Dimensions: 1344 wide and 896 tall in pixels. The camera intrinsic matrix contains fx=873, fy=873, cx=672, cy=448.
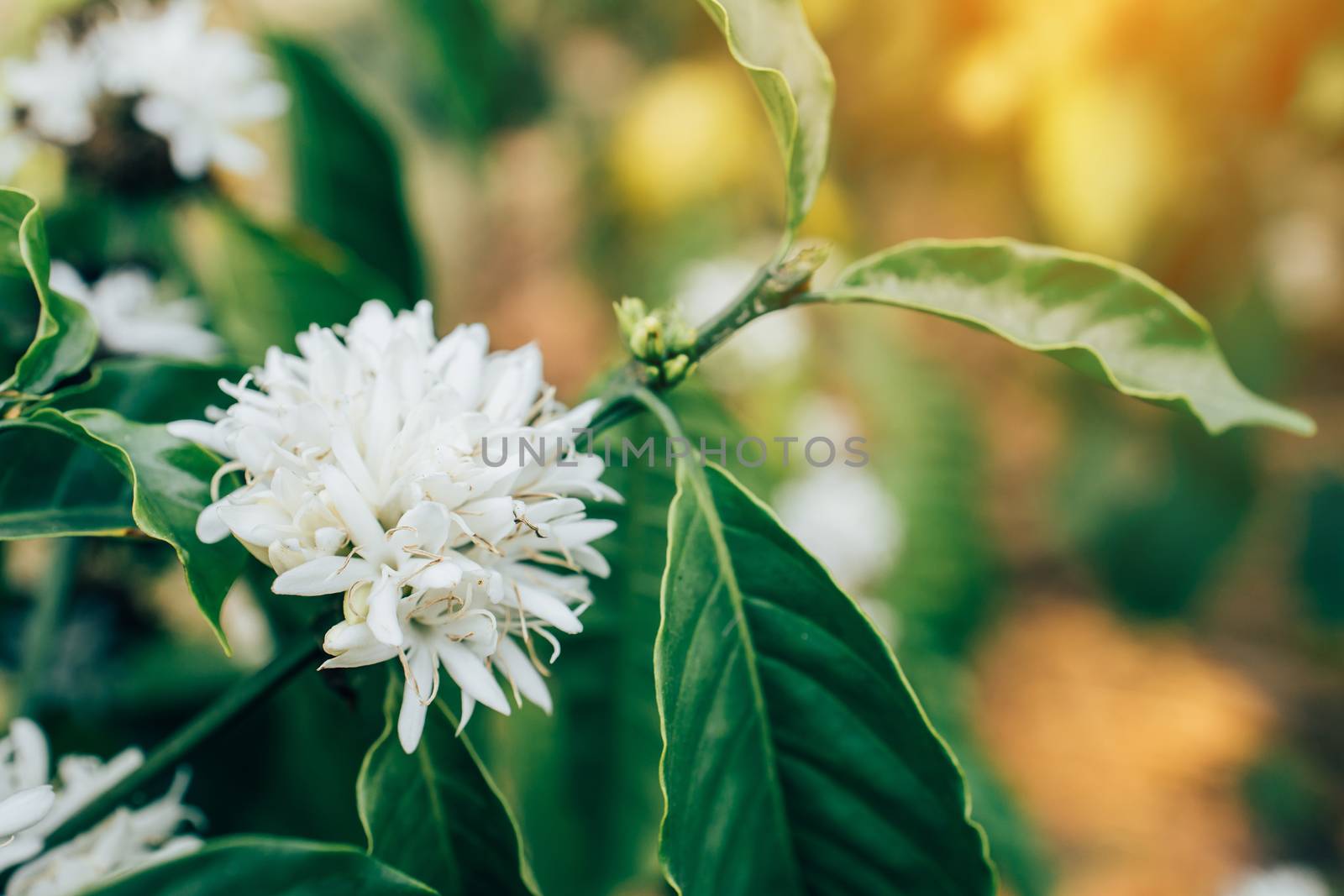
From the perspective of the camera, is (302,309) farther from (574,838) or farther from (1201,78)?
(1201,78)

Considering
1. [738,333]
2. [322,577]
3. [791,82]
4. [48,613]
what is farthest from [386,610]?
[738,333]

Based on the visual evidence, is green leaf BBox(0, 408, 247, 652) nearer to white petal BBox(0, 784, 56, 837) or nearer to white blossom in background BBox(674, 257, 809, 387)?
white petal BBox(0, 784, 56, 837)

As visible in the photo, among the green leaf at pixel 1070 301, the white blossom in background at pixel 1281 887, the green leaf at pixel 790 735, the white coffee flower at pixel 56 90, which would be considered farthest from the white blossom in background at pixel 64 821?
the white blossom in background at pixel 1281 887

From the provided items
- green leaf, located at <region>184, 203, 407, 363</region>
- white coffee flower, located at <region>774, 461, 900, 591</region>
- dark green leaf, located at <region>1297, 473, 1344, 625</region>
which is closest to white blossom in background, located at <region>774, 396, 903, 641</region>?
white coffee flower, located at <region>774, 461, 900, 591</region>

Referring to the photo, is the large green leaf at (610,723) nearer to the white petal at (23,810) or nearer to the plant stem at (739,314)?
the plant stem at (739,314)

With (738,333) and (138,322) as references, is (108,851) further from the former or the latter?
(738,333)
